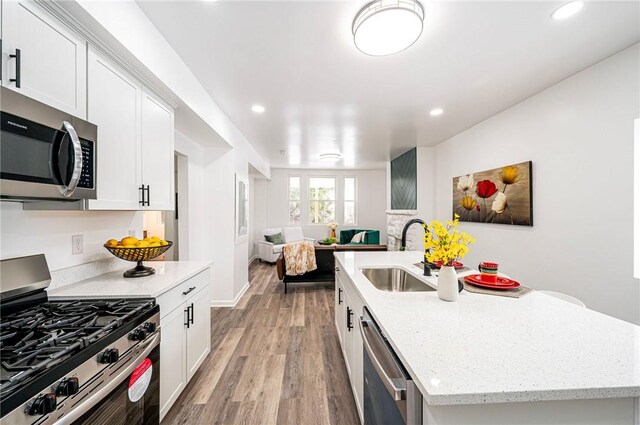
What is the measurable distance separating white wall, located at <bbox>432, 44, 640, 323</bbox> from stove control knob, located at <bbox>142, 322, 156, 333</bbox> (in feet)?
11.0

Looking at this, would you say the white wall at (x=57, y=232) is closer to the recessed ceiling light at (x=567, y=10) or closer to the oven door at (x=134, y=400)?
the oven door at (x=134, y=400)

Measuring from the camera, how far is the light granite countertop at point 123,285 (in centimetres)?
141

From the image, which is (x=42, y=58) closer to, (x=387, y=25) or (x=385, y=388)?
(x=387, y=25)

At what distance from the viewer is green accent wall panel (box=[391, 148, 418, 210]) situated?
5102 millimetres

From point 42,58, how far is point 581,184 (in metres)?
3.83

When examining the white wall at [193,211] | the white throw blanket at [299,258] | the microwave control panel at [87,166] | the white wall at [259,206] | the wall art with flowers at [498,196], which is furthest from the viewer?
the white wall at [259,206]

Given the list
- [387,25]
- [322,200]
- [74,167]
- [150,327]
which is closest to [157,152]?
[74,167]

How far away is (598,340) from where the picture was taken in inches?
36.9

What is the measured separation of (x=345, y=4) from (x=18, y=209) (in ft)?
6.90

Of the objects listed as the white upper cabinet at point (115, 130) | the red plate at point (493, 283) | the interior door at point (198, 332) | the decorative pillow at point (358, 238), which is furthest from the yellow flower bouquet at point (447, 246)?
the decorative pillow at point (358, 238)

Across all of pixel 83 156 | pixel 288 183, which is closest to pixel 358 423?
pixel 83 156

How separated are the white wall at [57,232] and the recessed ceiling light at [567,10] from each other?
3.28 meters

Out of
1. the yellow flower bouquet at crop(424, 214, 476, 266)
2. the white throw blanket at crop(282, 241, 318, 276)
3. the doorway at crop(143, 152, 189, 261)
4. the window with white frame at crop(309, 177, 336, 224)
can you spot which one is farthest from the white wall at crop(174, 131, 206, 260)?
the window with white frame at crop(309, 177, 336, 224)

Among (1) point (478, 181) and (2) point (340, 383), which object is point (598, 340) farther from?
(1) point (478, 181)
